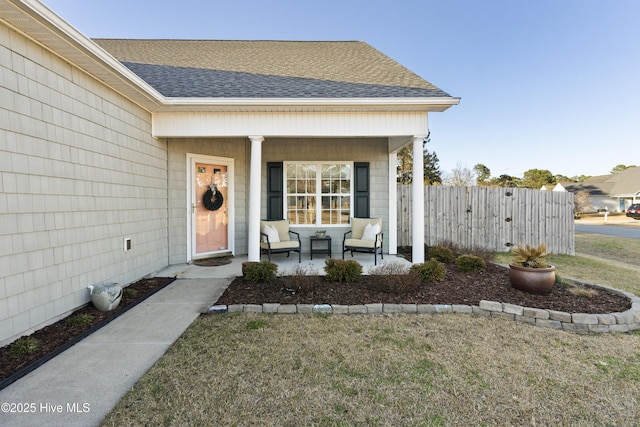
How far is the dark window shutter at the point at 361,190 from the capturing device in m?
7.07

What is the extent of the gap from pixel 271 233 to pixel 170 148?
267cm

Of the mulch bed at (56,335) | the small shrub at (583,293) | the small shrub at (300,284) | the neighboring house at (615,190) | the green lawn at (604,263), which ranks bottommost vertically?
the green lawn at (604,263)

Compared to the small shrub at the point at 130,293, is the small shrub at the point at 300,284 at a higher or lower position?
higher

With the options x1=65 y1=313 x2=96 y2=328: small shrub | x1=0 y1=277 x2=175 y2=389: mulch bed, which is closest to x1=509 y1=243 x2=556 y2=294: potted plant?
x1=0 y1=277 x2=175 y2=389: mulch bed

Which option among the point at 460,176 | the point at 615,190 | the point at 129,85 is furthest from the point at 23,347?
the point at 615,190

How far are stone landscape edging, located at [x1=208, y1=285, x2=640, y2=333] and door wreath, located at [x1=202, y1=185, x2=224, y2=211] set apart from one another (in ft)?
10.9

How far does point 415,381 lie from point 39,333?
3551 mm

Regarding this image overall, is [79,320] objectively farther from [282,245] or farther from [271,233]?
[271,233]

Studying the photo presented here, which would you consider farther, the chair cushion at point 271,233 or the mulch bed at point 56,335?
the chair cushion at point 271,233

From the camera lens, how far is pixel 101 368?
238 centimetres

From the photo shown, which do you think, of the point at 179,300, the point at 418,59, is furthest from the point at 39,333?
the point at 418,59

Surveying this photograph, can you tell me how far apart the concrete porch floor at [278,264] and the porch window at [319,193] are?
923mm

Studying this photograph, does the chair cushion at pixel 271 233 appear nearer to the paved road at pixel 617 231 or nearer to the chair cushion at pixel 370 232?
the chair cushion at pixel 370 232

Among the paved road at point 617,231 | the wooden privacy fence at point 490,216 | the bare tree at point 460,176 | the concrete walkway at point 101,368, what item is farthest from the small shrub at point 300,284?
the bare tree at point 460,176
